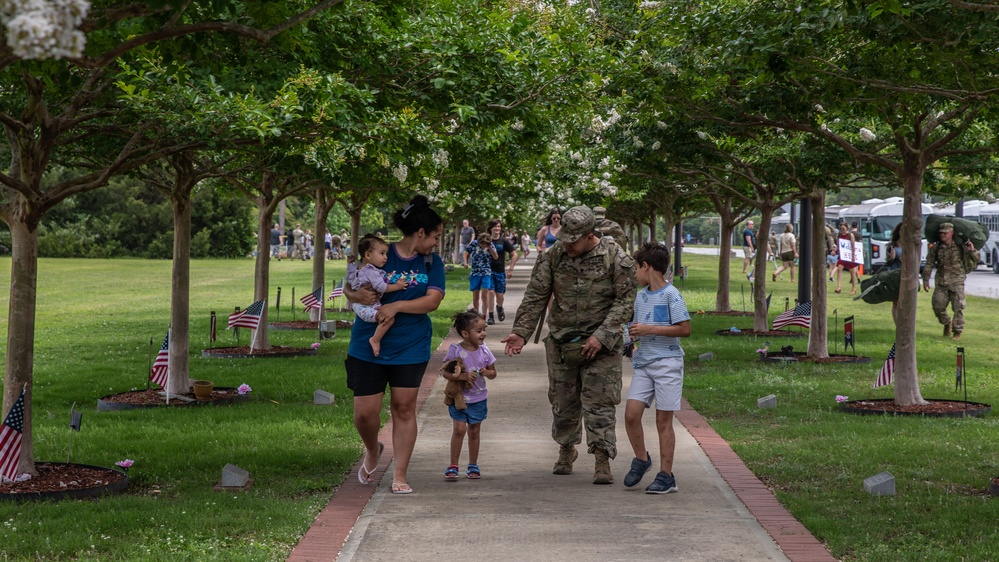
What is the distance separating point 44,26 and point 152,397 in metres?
9.51

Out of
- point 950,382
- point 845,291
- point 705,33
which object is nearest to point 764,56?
point 705,33

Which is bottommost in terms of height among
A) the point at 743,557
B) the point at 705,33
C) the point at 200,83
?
the point at 743,557

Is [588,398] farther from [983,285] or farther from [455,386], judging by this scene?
[983,285]

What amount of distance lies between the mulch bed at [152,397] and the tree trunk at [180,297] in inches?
7.7

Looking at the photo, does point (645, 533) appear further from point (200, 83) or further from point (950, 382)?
point (950, 382)

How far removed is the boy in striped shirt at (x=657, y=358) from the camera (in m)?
7.20

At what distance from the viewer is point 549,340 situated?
25.6 ft

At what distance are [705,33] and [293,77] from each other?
11.3 feet

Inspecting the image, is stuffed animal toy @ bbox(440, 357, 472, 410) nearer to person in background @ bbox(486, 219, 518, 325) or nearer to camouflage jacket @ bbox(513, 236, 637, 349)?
camouflage jacket @ bbox(513, 236, 637, 349)

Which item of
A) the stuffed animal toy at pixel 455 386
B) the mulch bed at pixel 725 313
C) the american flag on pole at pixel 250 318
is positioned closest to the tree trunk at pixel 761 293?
the mulch bed at pixel 725 313

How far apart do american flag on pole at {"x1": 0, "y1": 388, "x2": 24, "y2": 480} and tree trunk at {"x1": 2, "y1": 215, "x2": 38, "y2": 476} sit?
108 mm

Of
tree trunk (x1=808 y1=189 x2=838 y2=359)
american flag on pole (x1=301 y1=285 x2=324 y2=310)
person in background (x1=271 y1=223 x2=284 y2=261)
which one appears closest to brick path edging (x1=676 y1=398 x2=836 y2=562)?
tree trunk (x1=808 y1=189 x2=838 y2=359)

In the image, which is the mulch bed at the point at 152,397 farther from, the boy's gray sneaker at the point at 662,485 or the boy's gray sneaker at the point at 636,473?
the boy's gray sneaker at the point at 662,485

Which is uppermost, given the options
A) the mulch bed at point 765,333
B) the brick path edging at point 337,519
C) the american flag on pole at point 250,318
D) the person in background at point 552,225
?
the person in background at point 552,225
